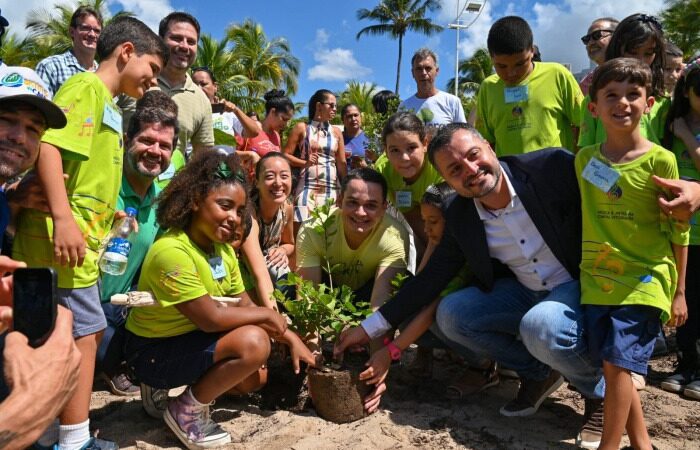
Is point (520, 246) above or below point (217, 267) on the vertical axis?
above

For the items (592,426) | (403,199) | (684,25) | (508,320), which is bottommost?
(592,426)

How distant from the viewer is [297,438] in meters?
2.62

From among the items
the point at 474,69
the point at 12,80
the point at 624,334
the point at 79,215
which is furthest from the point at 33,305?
the point at 474,69

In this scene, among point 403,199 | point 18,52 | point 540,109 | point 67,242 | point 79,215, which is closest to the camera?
point 67,242

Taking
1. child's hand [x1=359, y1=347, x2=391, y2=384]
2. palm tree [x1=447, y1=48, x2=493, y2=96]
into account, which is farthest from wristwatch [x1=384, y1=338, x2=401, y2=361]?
palm tree [x1=447, y1=48, x2=493, y2=96]

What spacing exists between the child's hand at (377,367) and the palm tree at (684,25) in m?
24.7

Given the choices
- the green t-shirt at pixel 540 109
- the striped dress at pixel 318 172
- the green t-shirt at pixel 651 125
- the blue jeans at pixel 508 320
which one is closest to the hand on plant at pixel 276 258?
the blue jeans at pixel 508 320

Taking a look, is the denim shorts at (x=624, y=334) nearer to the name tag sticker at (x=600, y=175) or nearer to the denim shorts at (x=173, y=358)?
the name tag sticker at (x=600, y=175)

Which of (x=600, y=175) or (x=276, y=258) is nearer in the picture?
(x=600, y=175)

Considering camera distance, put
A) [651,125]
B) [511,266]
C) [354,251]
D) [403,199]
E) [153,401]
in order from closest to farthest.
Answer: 1. [153,401]
2. [511,266]
3. [651,125]
4. [354,251]
5. [403,199]

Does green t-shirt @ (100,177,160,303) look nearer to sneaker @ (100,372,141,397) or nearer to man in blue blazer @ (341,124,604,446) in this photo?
sneaker @ (100,372,141,397)

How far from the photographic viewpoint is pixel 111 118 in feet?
8.37

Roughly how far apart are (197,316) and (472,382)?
1666mm

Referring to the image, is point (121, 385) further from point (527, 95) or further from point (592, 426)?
point (527, 95)
